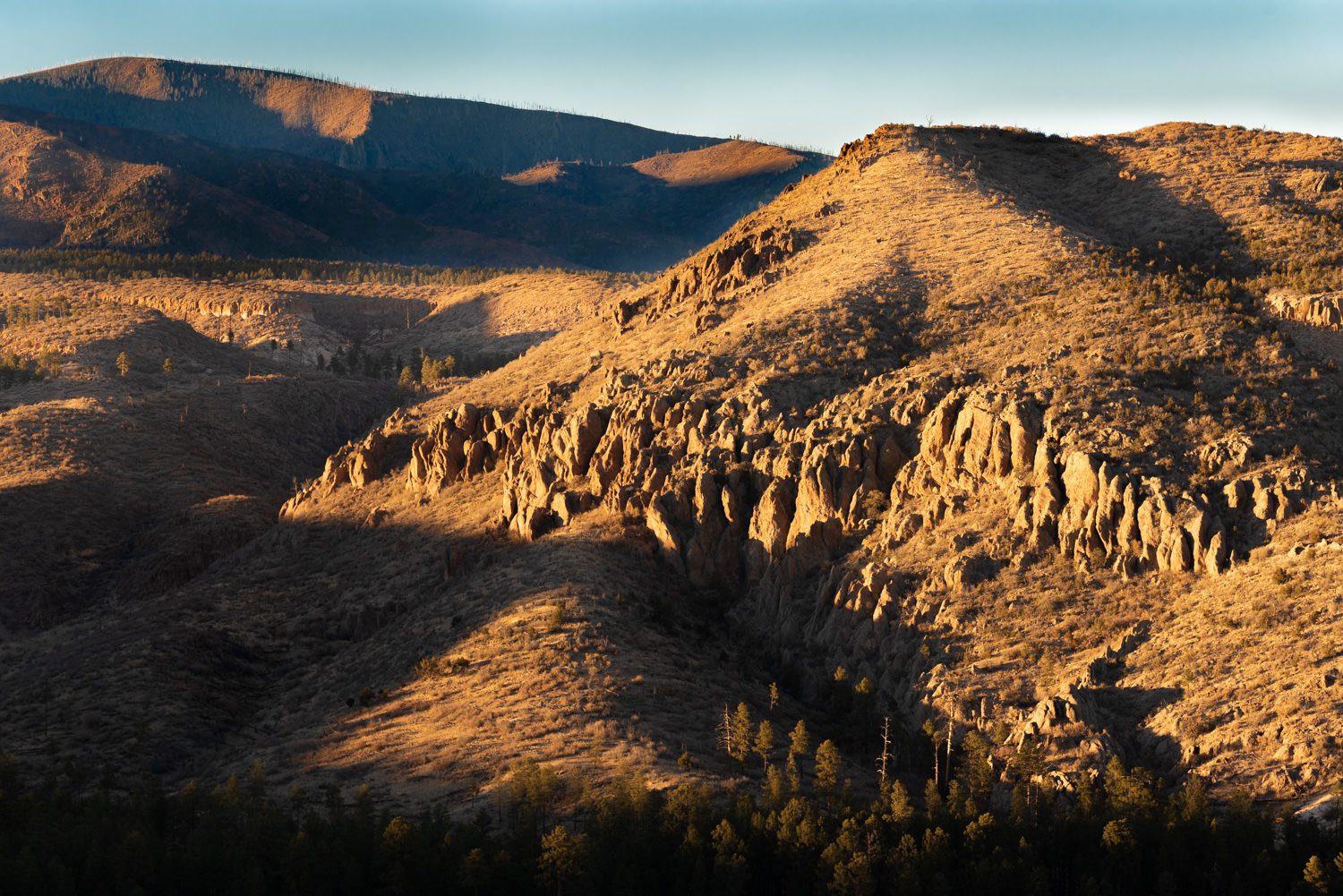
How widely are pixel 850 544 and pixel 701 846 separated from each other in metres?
24.5

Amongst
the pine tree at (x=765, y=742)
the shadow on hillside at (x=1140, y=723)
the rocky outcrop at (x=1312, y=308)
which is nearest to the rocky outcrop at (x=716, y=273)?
the rocky outcrop at (x=1312, y=308)

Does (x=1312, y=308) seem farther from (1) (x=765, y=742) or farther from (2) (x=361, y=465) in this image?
(2) (x=361, y=465)

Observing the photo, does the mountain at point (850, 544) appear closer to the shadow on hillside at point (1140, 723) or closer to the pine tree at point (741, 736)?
the shadow on hillside at point (1140, 723)

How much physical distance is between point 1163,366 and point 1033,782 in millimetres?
29865

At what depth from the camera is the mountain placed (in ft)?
198

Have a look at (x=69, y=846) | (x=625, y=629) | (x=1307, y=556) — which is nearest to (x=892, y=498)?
(x=625, y=629)

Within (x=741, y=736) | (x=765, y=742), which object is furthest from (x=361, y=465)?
(x=765, y=742)

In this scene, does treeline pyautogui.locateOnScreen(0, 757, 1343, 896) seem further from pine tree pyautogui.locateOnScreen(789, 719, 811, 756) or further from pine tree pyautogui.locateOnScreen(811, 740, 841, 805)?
pine tree pyautogui.locateOnScreen(789, 719, 811, 756)

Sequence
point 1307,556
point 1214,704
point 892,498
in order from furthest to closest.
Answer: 1. point 892,498
2. point 1307,556
3. point 1214,704

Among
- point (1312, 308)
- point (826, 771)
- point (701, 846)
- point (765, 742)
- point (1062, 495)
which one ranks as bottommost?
point (701, 846)

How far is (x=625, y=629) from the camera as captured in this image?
237ft

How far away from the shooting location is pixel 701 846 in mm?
54156

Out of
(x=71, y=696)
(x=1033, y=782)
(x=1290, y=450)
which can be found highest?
(x=1290, y=450)

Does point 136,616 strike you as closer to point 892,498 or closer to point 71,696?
point 71,696
